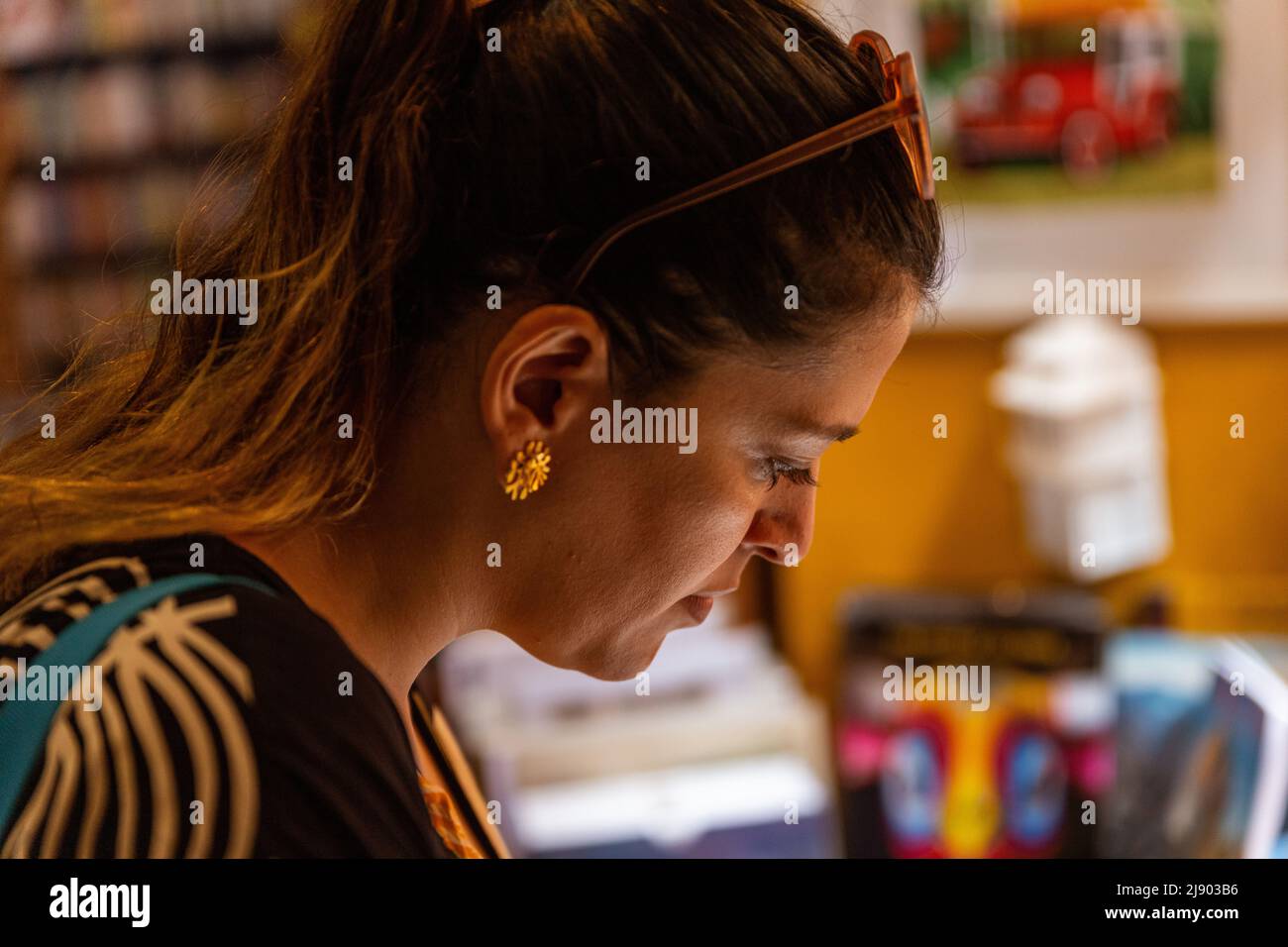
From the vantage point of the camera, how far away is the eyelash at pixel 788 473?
75 cm

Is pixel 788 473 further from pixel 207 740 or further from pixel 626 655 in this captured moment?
pixel 207 740

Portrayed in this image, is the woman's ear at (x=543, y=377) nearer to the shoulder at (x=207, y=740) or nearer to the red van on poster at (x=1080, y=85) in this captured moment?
the shoulder at (x=207, y=740)

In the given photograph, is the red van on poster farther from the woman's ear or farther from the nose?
the woman's ear

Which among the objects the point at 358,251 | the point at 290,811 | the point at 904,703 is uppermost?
the point at 358,251

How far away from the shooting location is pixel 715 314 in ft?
2.22

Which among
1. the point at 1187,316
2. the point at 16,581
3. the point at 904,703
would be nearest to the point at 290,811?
the point at 16,581

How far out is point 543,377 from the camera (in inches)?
26.5

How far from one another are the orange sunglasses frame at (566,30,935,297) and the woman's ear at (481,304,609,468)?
0.07 ft

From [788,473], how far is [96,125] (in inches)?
90.1

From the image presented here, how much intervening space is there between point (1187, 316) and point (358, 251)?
1671mm

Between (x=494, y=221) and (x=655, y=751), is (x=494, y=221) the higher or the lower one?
the higher one

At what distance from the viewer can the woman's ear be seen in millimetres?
648

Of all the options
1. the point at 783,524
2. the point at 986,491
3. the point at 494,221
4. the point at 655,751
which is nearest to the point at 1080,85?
the point at 986,491
